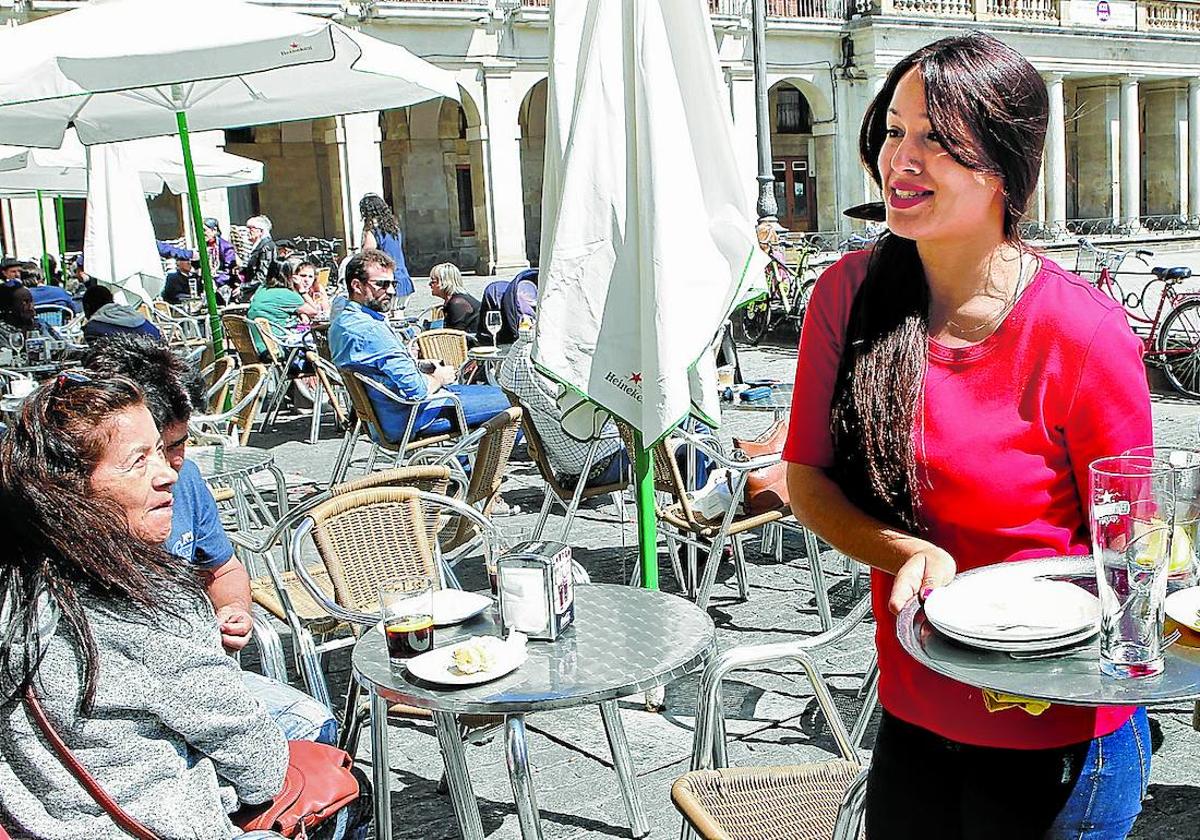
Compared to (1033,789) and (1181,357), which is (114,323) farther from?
(1181,357)

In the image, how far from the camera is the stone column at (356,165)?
84.6 feet

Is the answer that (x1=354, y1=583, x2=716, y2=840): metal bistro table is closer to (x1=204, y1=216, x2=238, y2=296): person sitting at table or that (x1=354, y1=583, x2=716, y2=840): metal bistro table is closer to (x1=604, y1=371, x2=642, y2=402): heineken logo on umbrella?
(x1=604, y1=371, x2=642, y2=402): heineken logo on umbrella

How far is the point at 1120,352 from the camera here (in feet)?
5.25

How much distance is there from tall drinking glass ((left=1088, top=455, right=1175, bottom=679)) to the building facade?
74.2ft

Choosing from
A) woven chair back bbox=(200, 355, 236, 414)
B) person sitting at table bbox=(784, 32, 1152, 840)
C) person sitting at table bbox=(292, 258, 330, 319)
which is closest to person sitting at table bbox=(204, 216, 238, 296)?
person sitting at table bbox=(292, 258, 330, 319)

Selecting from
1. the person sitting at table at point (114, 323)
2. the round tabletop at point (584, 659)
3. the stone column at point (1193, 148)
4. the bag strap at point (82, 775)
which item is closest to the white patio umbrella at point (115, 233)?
the person sitting at table at point (114, 323)

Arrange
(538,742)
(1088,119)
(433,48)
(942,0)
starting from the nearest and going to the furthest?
1. (538,742)
2. (433,48)
3. (942,0)
4. (1088,119)

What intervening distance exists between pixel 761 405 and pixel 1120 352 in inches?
165

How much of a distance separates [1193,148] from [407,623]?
42.1 m

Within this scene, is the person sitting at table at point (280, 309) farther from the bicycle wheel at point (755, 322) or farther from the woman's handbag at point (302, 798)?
the woman's handbag at point (302, 798)

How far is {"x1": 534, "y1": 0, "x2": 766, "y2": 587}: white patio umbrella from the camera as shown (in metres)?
3.46

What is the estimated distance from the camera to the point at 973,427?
5.41 ft

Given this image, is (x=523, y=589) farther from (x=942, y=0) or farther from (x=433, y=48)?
(x=942, y=0)

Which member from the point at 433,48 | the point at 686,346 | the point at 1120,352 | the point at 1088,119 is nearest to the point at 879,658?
the point at 1120,352
